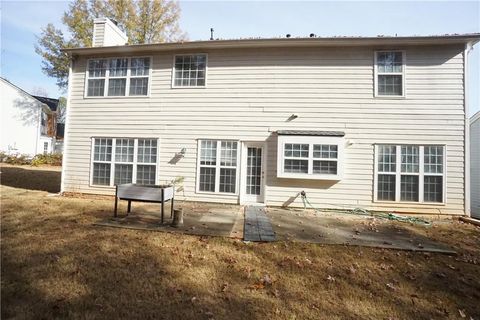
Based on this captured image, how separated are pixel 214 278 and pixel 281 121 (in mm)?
6555

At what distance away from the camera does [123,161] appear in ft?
33.8

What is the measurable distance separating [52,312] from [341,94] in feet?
30.9

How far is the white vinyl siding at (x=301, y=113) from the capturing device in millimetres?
8852

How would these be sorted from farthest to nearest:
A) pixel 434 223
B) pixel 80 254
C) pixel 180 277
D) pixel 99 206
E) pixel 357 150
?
1. pixel 357 150
2. pixel 99 206
3. pixel 434 223
4. pixel 80 254
5. pixel 180 277

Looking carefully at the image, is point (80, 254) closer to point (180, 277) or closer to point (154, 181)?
point (180, 277)

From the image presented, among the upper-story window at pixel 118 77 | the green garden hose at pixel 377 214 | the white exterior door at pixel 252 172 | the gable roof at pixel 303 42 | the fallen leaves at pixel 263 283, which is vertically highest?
the gable roof at pixel 303 42

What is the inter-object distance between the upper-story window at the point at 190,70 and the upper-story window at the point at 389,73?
20.5 feet

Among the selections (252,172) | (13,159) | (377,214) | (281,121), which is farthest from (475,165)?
(13,159)

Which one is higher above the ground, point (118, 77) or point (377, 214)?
point (118, 77)

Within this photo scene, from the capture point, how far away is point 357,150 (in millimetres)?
9031

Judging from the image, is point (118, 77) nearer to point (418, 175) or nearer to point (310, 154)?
point (310, 154)

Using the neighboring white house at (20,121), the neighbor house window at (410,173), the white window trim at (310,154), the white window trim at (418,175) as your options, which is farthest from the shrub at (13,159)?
the neighbor house window at (410,173)

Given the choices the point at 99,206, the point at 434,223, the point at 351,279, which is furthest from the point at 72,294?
the point at 434,223

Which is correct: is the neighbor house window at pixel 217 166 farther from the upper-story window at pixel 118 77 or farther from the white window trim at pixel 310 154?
the upper-story window at pixel 118 77
